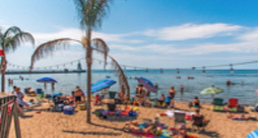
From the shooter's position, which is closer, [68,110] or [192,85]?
[68,110]

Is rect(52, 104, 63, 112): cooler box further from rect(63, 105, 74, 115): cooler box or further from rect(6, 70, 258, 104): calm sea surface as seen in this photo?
rect(6, 70, 258, 104): calm sea surface

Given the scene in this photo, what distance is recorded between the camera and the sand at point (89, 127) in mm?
7133

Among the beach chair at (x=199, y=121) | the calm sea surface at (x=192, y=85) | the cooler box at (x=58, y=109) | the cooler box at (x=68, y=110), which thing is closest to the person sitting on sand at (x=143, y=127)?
the beach chair at (x=199, y=121)

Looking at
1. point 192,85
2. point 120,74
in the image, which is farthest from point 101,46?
point 192,85

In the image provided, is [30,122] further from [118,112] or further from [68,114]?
[118,112]

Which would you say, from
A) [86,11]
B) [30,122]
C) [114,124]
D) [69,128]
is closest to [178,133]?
[114,124]

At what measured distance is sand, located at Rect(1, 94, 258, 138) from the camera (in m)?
7.13

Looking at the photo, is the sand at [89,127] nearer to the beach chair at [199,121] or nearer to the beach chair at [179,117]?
the beach chair at [199,121]

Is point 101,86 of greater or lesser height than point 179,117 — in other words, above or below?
above

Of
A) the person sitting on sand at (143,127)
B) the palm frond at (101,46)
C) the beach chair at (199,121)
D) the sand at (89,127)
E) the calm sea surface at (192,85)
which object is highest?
the palm frond at (101,46)

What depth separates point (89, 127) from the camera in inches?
311

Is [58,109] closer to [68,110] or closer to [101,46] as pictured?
[68,110]

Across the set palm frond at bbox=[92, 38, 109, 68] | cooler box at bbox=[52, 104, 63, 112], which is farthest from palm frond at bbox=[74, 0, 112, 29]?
cooler box at bbox=[52, 104, 63, 112]

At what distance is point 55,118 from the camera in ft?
31.0
